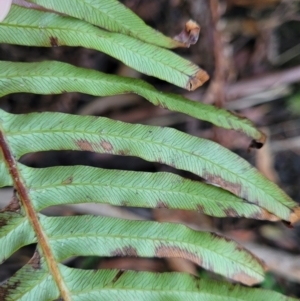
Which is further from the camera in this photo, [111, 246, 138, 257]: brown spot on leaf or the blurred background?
the blurred background

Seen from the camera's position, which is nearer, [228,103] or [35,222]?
[35,222]

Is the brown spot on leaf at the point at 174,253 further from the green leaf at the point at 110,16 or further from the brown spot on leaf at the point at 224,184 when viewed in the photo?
the green leaf at the point at 110,16

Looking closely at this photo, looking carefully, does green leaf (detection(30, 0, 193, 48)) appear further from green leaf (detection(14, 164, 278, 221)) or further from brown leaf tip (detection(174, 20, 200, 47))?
green leaf (detection(14, 164, 278, 221))

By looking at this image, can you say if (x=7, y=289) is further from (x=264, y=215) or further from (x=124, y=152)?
(x=264, y=215)

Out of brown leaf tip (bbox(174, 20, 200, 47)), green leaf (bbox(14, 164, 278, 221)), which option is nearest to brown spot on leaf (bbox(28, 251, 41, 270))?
green leaf (bbox(14, 164, 278, 221))

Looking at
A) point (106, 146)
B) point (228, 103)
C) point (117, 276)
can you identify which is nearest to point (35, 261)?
point (117, 276)

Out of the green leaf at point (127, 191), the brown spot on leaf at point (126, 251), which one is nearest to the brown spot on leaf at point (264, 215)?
the green leaf at point (127, 191)
